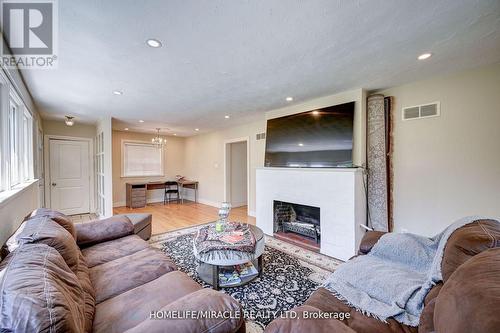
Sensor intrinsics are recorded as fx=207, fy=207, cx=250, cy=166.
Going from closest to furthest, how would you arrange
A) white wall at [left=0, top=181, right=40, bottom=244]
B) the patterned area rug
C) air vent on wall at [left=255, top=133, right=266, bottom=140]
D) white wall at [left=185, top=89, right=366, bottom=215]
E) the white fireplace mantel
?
white wall at [left=0, top=181, right=40, bottom=244], the patterned area rug, the white fireplace mantel, white wall at [left=185, top=89, right=366, bottom=215], air vent on wall at [left=255, top=133, right=266, bottom=140]

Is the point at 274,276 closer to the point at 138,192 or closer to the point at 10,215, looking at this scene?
the point at 10,215

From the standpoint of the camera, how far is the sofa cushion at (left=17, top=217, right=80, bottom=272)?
1.32m

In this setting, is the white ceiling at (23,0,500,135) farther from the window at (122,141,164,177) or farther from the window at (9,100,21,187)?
the window at (122,141,164,177)

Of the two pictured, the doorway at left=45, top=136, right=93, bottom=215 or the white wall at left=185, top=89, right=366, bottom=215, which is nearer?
the white wall at left=185, top=89, right=366, bottom=215

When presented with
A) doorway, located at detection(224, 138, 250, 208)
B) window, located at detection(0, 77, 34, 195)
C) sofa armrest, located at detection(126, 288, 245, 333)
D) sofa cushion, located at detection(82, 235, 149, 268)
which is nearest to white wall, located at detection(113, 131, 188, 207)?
doorway, located at detection(224, 138, 250, 208)

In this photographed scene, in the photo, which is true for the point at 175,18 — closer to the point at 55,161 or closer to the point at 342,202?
the point at 342,202

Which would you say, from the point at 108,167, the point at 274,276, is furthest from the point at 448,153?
the point at 108,167

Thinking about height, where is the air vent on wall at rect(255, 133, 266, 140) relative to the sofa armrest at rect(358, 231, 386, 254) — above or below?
above

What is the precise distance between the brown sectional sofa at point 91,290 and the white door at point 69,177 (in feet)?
13.9

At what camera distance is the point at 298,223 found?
3625 mm

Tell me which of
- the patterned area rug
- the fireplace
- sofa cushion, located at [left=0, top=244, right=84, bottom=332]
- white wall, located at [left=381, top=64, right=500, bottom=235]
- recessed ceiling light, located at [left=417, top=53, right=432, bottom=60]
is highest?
recessed ceiling light, located at [left=417, top=53, right=432, bottom=60]

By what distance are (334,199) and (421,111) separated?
1585mm

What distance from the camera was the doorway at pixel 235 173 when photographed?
607 cm

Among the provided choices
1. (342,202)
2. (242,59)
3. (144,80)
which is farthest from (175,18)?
(342,202)
